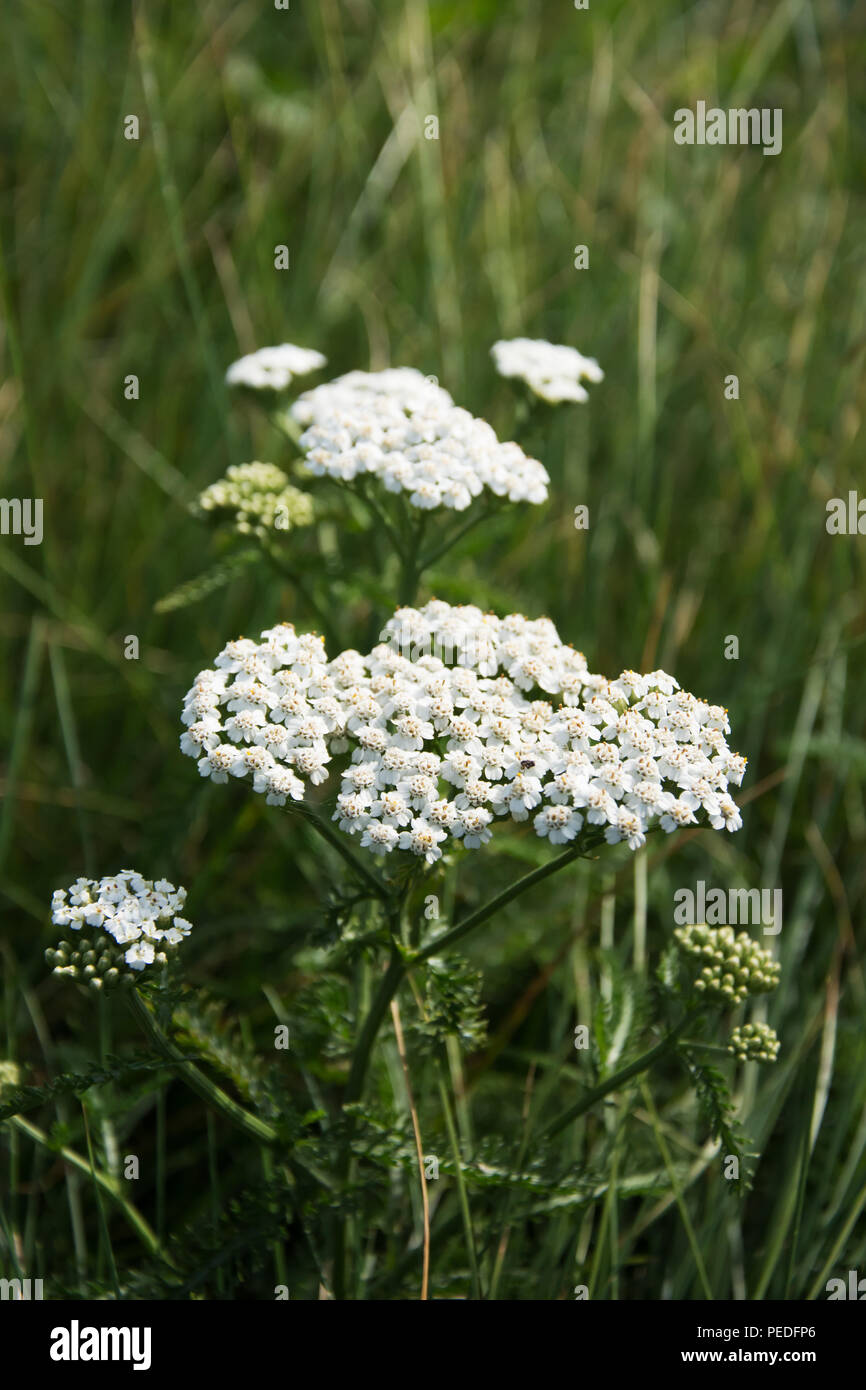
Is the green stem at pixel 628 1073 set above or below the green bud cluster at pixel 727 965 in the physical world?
below

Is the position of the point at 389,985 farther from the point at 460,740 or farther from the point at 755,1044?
the point at 755,1044

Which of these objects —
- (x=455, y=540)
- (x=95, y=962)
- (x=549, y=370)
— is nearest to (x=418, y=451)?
(x=455, y=540)

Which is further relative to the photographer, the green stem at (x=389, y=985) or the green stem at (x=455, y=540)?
the green stem at (x=455, y=540)

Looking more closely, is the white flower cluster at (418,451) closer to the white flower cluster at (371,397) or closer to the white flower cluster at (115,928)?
the white flower cluster at (371,397)

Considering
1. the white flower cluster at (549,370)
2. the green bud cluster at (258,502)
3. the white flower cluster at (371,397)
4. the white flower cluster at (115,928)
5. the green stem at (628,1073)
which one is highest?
the white flower cluster at (549,370)

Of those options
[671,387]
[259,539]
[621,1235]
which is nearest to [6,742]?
[259,539]

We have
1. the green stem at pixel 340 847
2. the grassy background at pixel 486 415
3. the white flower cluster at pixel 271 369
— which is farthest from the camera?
the grassy background at pixel 486 415

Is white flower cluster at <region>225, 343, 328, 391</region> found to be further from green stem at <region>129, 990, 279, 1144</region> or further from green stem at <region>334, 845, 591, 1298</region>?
green stem at <region>129, 990, 279, 1144</region>

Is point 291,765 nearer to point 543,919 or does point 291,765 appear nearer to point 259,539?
point 259,539

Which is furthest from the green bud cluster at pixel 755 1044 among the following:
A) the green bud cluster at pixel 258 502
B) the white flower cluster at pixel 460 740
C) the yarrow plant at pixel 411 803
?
the green bud cluster at pixel 258 502
